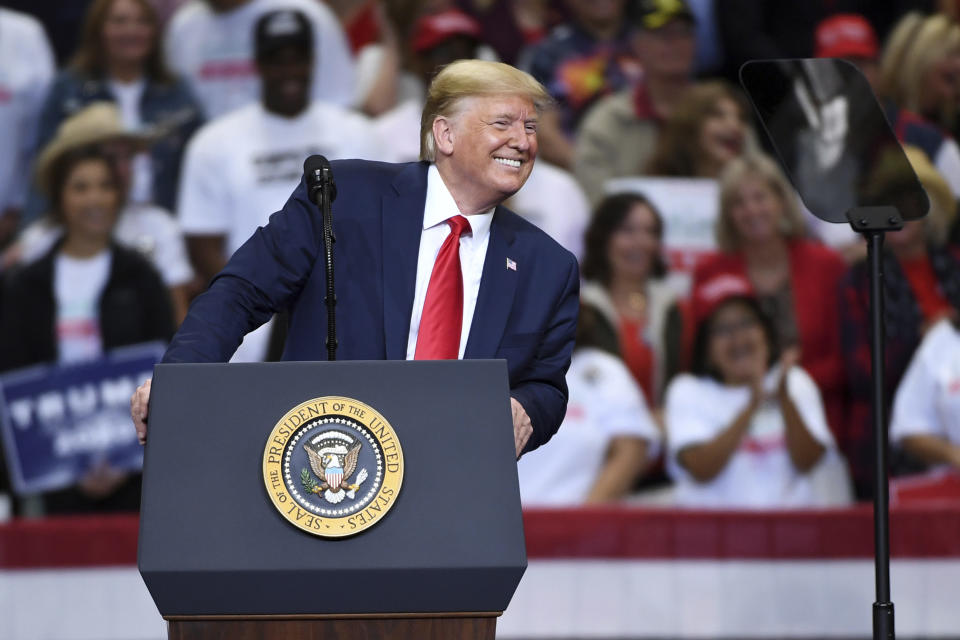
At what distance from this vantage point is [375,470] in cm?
196

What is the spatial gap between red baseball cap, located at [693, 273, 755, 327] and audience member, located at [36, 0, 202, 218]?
6.50 feet

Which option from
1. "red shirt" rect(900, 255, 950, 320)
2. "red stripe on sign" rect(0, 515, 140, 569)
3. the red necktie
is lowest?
"red stripe on sign" rect(0, 515, 140, 569)

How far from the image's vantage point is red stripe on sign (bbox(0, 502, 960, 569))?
5020mm

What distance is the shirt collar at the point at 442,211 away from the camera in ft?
8.30

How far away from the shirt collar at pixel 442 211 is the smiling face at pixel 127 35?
3.32 m

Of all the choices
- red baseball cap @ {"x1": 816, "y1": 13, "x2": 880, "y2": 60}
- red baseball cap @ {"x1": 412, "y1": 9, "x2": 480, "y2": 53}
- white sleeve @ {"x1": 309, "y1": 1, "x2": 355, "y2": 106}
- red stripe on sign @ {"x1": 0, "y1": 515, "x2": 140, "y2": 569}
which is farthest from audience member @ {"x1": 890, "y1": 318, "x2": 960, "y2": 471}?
red stripe on sign @ {"x1": 0, "y1": 515, "x2": 140, "y2": 569}

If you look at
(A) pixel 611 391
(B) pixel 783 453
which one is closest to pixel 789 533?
(B) pixel 783 453

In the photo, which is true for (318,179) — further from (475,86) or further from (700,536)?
(700,536)

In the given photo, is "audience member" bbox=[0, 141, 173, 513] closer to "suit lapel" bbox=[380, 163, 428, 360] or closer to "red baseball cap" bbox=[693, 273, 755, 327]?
"red baseball cap" bbox=[693, 273, 755, 327]

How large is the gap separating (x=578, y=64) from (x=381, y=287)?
338 centimetres

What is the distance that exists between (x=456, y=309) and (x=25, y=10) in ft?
12.3

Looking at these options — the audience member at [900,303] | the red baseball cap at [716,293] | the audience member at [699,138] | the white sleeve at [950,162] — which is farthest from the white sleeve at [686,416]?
the white sleeve at [950,162]

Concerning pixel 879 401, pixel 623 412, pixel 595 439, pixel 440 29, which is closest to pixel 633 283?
pixel 623 412

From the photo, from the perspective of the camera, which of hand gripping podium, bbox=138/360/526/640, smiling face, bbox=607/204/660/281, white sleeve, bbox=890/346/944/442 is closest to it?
hand gripping podium, bbox=138/360/526/640
